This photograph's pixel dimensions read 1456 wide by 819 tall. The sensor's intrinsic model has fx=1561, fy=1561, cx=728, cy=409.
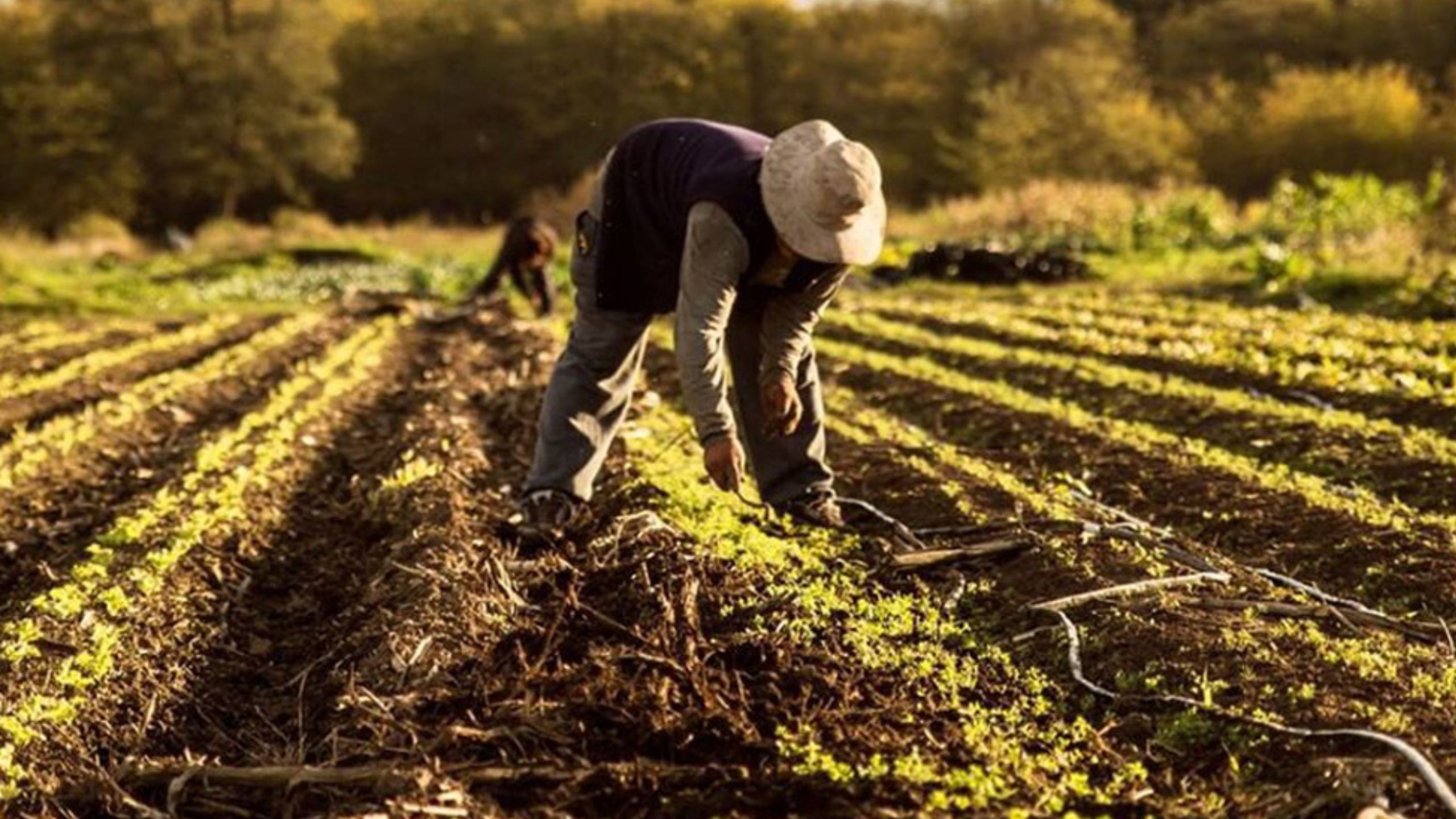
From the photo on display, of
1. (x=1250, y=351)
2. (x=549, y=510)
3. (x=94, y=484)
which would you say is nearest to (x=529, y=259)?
(x=1250, y=351)

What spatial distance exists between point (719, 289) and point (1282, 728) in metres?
2.11

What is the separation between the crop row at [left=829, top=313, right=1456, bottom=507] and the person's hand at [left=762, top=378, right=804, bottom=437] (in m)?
2.64

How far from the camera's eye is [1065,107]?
37.3 metres

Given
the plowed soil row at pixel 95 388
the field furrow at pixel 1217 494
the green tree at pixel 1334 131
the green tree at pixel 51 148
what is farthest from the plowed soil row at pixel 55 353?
the green tree at pixel 51 148

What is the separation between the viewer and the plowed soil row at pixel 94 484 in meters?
5.56

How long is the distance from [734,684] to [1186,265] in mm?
16823

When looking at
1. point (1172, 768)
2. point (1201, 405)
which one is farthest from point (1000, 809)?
point (1201, 405)

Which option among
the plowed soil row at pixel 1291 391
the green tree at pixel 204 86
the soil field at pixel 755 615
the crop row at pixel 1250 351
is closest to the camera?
the soil field at pixel 755 615

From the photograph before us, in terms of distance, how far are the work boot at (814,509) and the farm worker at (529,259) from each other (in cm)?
967

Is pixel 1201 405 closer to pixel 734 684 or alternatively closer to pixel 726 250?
pixel 726 250

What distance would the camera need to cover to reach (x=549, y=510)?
5.62 m

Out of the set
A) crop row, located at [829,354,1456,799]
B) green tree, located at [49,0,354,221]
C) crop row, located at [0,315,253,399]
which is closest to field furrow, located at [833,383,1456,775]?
crop row, located at [829,354,1456,799]

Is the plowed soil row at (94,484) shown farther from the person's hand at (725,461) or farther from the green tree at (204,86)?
the green tree at (204,86)

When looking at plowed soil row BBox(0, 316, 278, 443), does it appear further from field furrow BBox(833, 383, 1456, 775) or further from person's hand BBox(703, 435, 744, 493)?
field furrow BBox(833, 383, 1456, 775)
